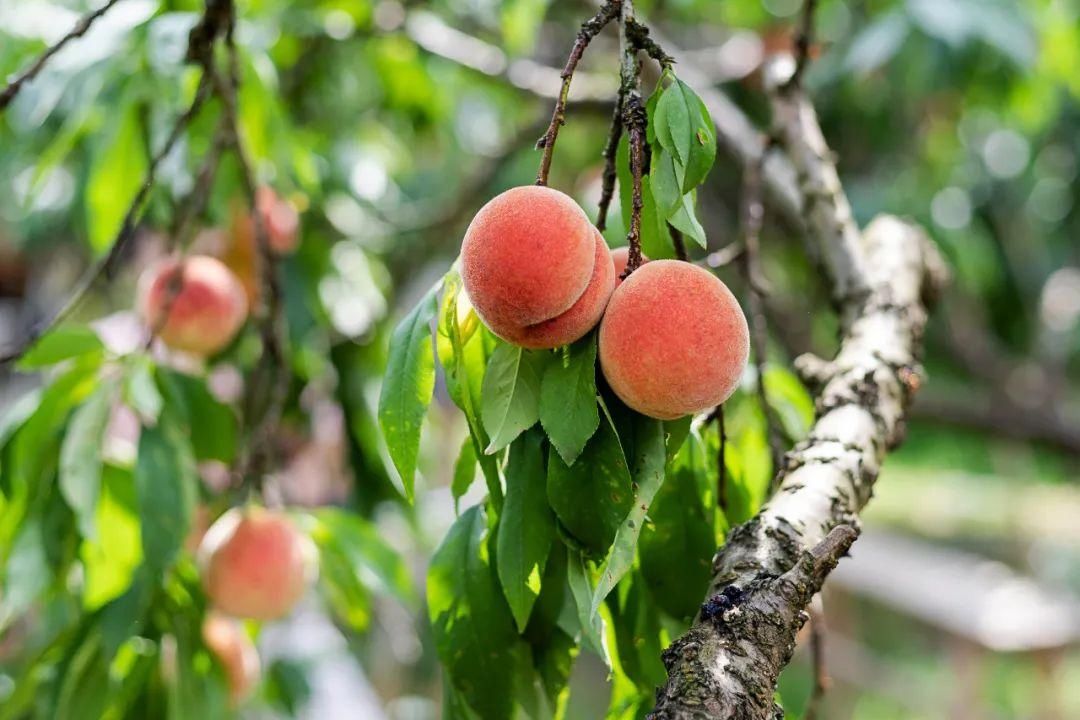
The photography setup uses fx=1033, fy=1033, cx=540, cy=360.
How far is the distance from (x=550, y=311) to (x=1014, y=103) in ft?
5.07

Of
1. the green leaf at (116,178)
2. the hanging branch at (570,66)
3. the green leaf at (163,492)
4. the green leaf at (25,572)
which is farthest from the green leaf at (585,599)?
the green leaf at (116,178)

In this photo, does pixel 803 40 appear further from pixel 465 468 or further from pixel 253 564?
pixel 253 564

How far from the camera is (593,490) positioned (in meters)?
0.54

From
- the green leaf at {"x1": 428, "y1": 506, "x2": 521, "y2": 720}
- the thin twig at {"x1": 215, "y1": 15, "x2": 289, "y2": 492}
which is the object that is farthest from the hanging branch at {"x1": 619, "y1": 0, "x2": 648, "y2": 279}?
the thin twig at {"x1": 215, "y1": 15, "x2": 289, "y2": 492}

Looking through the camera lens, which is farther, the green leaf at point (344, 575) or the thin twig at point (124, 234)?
the green leaf at point (344, 575)

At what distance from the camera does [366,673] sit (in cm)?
223

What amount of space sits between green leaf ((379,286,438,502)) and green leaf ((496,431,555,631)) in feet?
0.19

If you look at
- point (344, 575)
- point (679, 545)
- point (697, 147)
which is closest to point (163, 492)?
point (344, 575)

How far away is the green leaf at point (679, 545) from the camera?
64 cm

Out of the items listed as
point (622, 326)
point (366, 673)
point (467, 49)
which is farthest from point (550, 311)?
point (366, 673)

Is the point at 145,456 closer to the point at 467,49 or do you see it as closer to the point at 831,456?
the point at 831,456

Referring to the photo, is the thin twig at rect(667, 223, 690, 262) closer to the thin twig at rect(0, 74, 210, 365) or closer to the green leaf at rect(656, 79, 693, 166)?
the green leaf at rect(656, 79, 693, 166)

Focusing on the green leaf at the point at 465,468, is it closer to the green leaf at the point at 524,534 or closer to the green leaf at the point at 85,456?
the green leaf at the point at 524,534

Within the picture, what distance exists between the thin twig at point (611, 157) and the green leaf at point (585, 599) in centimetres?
19
